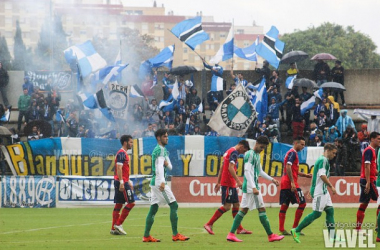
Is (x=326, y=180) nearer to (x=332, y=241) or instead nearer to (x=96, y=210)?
(x=332, y=241)

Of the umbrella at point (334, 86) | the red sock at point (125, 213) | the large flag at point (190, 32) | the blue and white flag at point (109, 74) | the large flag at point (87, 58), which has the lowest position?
the red sock at point (125, 213)

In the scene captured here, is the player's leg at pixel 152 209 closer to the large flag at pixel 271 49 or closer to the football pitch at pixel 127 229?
the football pitch at pixel 127 229

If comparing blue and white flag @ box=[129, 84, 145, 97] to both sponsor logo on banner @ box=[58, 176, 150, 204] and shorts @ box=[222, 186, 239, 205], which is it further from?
shorts @ box=[222, 186, 239, 205]

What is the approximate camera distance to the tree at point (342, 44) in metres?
92.9

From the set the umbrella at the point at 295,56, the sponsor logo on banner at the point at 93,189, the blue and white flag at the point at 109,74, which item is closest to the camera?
the sponsor logo on banner at the point at 93,189

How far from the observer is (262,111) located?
29562 mm

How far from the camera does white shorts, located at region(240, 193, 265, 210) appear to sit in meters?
14.7

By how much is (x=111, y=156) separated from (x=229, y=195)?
12.2m

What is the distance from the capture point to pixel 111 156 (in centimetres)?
2830

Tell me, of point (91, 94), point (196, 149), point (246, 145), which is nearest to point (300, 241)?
point (246, 145)

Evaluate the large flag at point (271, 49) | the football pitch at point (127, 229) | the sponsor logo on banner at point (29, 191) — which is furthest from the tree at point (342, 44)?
the football pitch at point (127, 229)

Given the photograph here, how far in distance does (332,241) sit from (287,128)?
17918 millimetres

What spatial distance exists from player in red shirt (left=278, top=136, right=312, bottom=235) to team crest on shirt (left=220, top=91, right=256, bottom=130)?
1113 centimetres

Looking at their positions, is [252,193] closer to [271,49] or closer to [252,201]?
[252,201]
